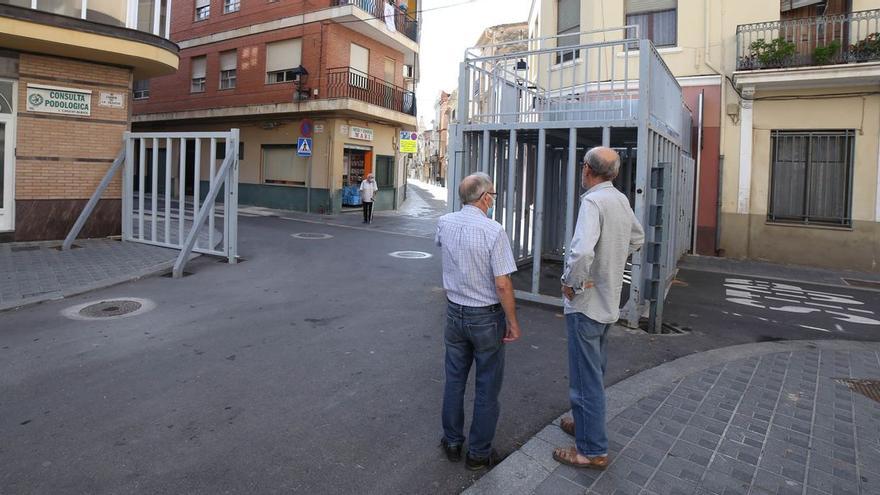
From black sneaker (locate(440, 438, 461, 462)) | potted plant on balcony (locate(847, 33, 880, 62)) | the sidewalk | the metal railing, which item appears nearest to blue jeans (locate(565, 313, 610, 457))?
the sidewalk

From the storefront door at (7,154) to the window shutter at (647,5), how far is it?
1362cm

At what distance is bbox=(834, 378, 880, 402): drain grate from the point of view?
13.9ft

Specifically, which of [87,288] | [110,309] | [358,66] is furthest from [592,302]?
[358,66]

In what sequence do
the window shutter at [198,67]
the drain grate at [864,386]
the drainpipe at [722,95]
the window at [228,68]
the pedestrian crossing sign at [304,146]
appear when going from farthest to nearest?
the window shutter at [198,67]
the window at [228,68]
the pedestrian crossing sign at [304,146]
the drainpipe at [722,95]
the drain grate at [864,386]

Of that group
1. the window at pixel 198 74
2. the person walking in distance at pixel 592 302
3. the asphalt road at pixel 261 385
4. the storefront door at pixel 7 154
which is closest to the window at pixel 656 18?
the asphalt road at pixel 261 385

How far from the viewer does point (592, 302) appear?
300 cm

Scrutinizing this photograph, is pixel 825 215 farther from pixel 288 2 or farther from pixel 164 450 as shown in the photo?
pixel 288 2

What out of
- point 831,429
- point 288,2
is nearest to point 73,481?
point 831,429

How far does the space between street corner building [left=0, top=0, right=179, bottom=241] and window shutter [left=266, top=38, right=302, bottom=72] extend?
9791 mm

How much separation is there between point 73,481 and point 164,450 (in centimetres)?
45

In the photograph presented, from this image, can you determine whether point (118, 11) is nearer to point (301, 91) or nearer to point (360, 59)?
point (301, 91)

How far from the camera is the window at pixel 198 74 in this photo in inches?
921

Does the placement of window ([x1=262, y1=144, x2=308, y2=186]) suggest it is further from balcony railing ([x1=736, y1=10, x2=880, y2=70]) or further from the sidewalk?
the sidewalk

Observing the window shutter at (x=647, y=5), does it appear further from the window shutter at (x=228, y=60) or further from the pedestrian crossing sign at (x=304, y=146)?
the window shutter at (x=228, y=60)
